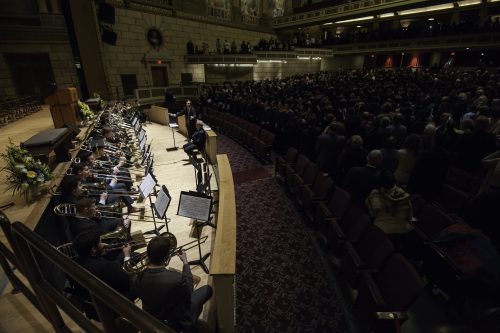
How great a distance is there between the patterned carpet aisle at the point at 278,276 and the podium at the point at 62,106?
5.29 m

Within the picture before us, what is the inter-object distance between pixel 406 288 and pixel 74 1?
1621cm

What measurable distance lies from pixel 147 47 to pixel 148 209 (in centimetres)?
1582

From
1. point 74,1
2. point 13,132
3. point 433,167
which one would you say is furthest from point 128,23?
point 433,167

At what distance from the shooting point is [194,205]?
3.32 metres

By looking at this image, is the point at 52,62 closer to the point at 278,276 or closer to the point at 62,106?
the point at 62,106

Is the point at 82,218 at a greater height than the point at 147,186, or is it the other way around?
the point at 147,186

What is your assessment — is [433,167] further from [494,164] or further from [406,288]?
[406,288]

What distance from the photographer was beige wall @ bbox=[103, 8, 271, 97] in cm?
1584

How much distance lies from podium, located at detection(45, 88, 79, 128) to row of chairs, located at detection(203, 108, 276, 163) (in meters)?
5.03

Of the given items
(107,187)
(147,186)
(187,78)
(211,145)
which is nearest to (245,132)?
(211,145)

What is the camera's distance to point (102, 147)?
6.21 m

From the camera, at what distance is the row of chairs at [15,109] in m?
9.34

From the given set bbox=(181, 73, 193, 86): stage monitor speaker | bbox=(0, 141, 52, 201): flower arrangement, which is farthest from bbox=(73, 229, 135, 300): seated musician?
bbox=(181, 73, 193, 86): stage monitor speaker

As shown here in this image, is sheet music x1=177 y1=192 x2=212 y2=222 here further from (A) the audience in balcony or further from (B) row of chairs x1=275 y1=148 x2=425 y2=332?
(A) the audience in balcony
